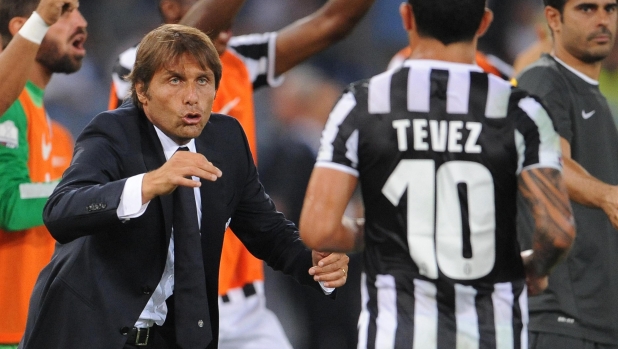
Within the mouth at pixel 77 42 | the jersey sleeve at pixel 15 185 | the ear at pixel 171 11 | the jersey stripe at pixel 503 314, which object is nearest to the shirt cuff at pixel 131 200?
A: the jersey stripe at pixel 503 314

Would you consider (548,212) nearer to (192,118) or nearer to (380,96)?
(380,96)

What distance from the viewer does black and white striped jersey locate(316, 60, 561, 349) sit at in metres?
2.37

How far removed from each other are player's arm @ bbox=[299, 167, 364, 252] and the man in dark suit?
249mm

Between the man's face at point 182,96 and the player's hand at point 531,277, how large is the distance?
96 centimetres

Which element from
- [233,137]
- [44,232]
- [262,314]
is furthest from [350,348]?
[233,137]

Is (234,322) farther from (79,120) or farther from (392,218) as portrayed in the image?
(392,218)

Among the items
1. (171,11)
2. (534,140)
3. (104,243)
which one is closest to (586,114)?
(534,140)

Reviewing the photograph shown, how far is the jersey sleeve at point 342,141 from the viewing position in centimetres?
237

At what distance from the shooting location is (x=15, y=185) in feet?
12.1

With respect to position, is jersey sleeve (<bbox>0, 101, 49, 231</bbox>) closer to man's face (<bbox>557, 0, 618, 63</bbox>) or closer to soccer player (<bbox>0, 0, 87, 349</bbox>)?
soccer player (<bbox>0, 0, 87, 349</bbox>)

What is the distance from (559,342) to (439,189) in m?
1.45

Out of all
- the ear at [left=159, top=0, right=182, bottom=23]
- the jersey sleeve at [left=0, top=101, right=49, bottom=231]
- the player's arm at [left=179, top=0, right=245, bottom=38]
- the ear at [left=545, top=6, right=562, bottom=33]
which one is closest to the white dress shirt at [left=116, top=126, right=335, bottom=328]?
the jersey sleeve at [left=0, top=101, right=49, bottom=231]

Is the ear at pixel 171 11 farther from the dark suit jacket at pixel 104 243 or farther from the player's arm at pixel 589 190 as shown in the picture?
the player's arm at pixel 589 190

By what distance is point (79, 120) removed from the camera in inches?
201
